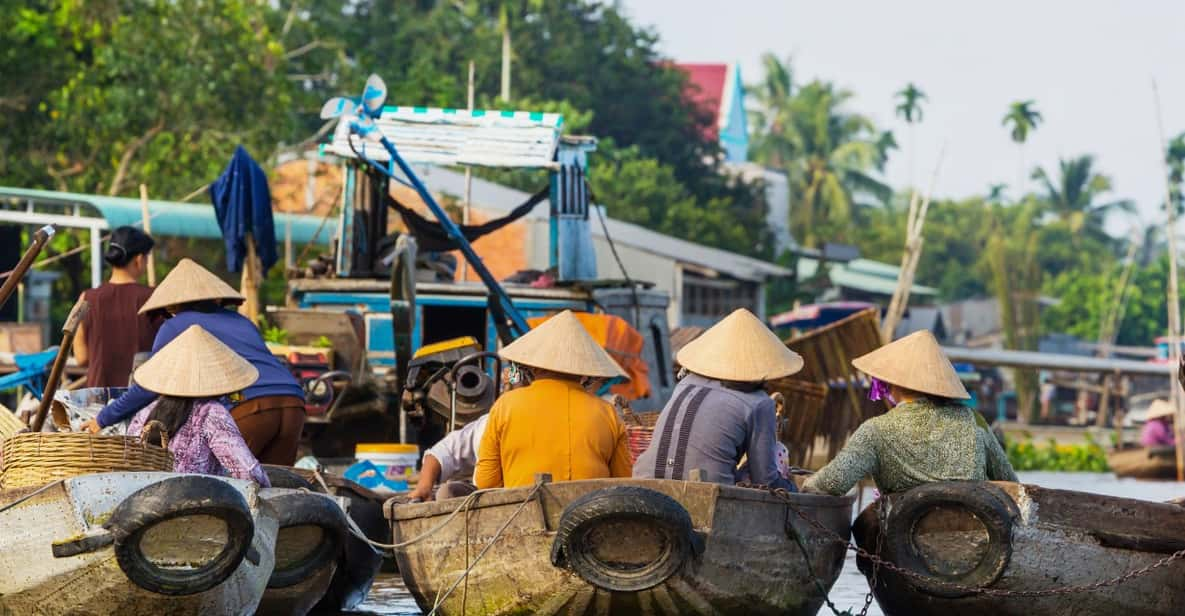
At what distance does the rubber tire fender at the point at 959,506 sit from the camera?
754cm

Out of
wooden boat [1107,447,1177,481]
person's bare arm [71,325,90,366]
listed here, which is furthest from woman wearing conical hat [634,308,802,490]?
wooden boat [1107,447,1177,481]

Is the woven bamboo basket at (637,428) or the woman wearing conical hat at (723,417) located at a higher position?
the woman wearing conical hat at (723,417)

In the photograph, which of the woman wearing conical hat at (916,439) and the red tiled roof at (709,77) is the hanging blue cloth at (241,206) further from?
the red tiled roof at (709,77)

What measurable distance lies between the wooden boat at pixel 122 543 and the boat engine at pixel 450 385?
3.25 metres

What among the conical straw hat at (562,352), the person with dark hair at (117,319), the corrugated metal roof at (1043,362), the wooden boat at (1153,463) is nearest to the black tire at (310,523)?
the conical straw hat at (562,352)

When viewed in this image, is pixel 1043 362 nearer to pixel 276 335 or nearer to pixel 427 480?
pixel 276 335

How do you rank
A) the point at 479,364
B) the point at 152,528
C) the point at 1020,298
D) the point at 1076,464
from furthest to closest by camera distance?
the point at 1020,298 < the point at 1076,464 < the point at 479,364 < the point at 152,528

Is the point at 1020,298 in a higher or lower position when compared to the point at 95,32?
lower

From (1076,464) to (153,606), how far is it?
71.6 ft

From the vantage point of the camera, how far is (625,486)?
697 centimetres

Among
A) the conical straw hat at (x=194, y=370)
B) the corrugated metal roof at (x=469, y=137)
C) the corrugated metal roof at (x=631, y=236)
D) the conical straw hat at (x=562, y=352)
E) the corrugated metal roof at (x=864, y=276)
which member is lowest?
the corrugated metal roof at (x=864, y=276)

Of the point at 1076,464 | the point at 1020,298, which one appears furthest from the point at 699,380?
the point at 1020,298

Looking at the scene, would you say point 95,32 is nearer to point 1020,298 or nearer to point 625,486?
point 625,486

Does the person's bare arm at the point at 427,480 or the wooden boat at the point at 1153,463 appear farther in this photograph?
the wooden boat at the point at 1153,463
